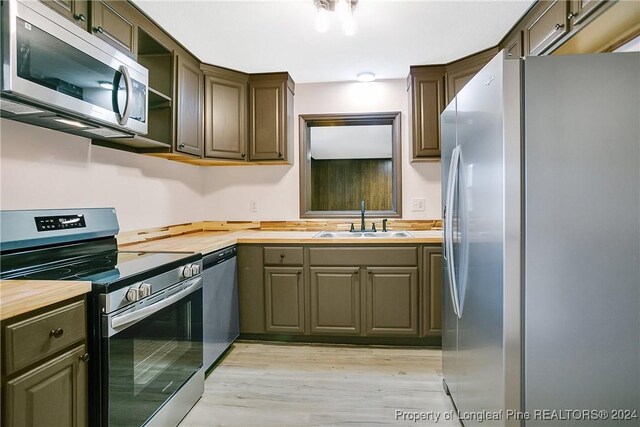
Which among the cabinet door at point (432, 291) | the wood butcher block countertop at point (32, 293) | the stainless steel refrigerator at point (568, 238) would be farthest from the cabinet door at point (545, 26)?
the wood butcher block countertop at point (32, 293)

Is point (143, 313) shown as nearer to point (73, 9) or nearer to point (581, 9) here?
point (73, 9)

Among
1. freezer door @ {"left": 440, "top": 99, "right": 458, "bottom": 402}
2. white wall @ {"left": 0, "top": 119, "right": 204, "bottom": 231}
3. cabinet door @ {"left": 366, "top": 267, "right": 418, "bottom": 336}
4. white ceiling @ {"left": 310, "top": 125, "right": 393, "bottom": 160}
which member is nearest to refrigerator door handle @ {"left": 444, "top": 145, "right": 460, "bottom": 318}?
Result: freezer door @ {"left": 440, "top": 99, "right": 458, "bottom": 402}

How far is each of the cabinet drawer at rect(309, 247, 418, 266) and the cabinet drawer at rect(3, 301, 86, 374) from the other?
1.66 m

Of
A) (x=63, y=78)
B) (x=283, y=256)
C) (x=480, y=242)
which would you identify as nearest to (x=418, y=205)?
(x=283, y=256)

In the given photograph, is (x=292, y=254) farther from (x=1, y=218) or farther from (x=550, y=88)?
(x=550, y=88)

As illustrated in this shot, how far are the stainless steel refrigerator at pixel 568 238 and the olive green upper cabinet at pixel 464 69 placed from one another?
150 cm

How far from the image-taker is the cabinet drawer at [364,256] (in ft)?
8.46

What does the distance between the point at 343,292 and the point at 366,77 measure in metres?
1.87

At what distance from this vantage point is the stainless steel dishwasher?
2164 mm

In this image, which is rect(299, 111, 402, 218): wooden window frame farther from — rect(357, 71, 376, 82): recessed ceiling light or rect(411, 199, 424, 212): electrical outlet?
rect(357, 71, 376, 82): recessed ceiling light

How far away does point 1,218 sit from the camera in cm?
138

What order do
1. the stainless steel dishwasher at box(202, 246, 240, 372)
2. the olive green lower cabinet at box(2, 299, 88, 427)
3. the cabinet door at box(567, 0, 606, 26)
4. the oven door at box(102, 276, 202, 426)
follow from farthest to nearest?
the stainless steel dishwasher at box(202, 246, 240, 372) < the cabinet door at box(567, 0, 606, 26) < the oven door at box(102, 276, 202, 426) < the olive green lower cabinet at box(2, 299, 88, 427)

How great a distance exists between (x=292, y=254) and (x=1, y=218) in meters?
1.69

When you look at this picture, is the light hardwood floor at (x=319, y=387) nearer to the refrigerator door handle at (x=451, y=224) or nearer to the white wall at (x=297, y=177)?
the refrigerator door handle at (x=451, y=224)
